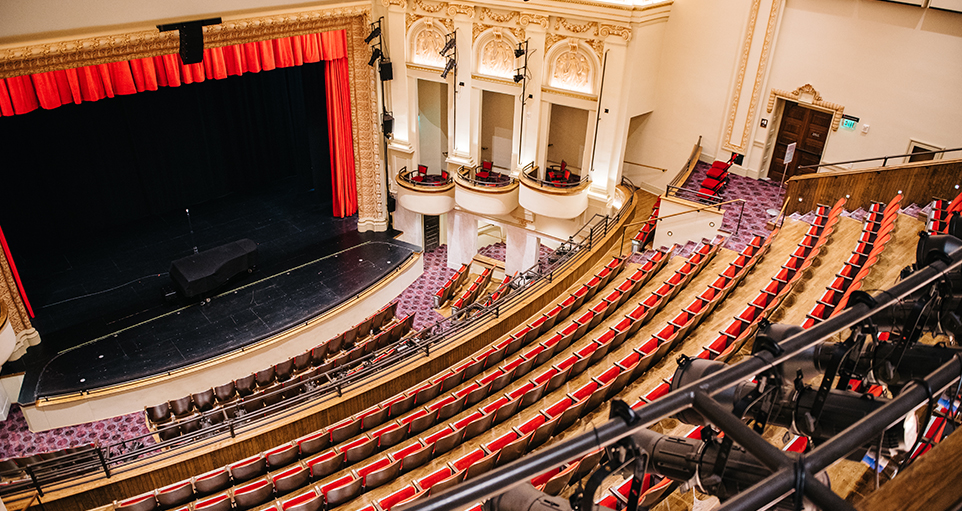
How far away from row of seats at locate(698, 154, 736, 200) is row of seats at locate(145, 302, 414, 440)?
446cm

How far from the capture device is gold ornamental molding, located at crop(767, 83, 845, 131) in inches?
345

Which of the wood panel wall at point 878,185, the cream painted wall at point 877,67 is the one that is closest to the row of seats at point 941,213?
the wood panel wall at point 878,185

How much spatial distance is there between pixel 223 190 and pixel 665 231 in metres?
8.30

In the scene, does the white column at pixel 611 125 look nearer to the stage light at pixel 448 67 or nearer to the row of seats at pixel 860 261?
the stage light at pixel 448 67

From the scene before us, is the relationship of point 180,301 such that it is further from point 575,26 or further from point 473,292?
point 575,26

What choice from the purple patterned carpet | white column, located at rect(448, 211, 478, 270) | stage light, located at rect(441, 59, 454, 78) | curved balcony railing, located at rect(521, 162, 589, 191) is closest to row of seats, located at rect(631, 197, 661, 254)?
curved balcony railing, located at rect(521, 162, 589, 191)

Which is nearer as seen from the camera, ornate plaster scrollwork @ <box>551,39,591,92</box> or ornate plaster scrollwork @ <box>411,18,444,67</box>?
ornate plaster scrollwork @ <box>551,39,591,92</box>

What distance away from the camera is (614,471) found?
1155mm

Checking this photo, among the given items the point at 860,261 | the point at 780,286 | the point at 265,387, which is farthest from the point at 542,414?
the point at 265,387

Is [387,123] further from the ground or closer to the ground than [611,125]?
closer to the ground

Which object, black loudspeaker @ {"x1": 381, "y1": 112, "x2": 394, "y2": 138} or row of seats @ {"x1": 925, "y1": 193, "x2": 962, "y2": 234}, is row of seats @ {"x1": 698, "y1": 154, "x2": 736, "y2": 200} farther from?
black loudspeaker @ {"x1": 381, "y1": 112, "x2": 394, "y2": 138}

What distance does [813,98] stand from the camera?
8.96 metres

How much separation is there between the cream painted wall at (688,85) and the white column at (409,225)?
3.87 m

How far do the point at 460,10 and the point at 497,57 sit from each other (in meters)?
0.90
